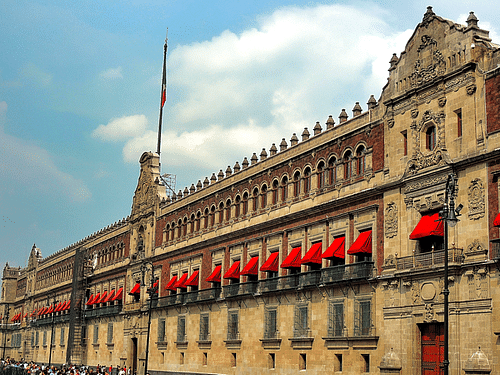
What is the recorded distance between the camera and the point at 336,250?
122 ft

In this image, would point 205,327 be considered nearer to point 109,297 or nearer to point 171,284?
point 171,284

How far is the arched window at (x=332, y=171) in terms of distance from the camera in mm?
38969

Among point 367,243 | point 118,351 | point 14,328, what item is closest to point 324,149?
point 367,243

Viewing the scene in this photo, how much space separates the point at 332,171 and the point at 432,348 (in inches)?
483

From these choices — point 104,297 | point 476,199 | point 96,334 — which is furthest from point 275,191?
point 96,334

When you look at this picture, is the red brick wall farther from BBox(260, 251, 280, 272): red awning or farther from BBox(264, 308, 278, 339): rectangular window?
BBox(264, 308, 278, 339): rectangular window

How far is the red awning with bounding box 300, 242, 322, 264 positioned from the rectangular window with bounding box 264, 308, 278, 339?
489 centimetres

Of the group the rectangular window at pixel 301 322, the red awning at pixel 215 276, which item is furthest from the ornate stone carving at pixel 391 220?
the red awning at pixel 215 276

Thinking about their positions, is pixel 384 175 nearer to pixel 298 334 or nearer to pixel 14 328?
pixel 298 334

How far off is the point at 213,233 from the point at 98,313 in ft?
89.9

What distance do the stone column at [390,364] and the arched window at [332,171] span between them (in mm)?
10453

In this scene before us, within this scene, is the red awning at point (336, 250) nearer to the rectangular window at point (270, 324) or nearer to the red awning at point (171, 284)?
the rectangular window at point (270, 324)

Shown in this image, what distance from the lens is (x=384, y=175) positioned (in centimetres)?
3512

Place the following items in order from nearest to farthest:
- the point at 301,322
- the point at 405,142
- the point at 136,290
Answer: the point at 405,142, the point at 301,322, the point at 136,290
